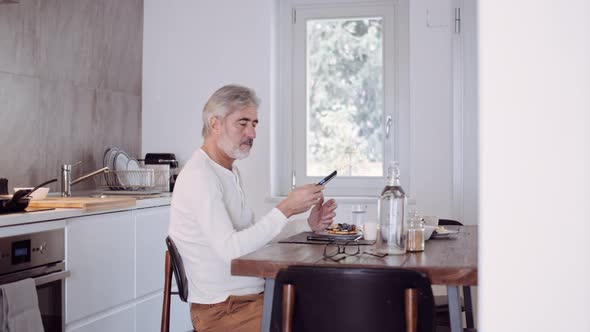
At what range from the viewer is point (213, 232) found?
2.06 m

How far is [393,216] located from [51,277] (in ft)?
4.83

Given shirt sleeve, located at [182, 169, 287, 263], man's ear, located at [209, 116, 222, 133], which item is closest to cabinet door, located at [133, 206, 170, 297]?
man's ear, located at [209, 116, 222, 133]

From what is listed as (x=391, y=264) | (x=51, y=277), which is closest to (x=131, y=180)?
(x=51, y=277)

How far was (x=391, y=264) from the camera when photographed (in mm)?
1687

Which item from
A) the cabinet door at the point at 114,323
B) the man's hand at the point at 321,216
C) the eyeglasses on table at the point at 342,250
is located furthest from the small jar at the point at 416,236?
the cabinet door at the point at 114,323

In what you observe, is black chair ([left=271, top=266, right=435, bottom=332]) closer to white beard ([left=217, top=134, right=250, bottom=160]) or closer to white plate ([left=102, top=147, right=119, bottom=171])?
white beard ([left=217, top=134, right=250, bottom=160])

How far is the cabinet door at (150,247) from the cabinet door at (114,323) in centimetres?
12

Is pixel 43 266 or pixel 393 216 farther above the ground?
pixel 393 216

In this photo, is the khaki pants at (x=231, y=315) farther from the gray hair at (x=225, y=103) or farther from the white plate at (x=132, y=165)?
the white plate at (x=132, y=165)

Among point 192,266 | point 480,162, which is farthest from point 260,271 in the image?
point 480,162

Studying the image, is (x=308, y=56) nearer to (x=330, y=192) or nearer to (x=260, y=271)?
(x=330, y=192)

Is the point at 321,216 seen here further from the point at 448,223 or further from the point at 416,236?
the point at 448,223

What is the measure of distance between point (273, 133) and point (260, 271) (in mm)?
2456

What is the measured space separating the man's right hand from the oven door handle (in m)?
1.05
